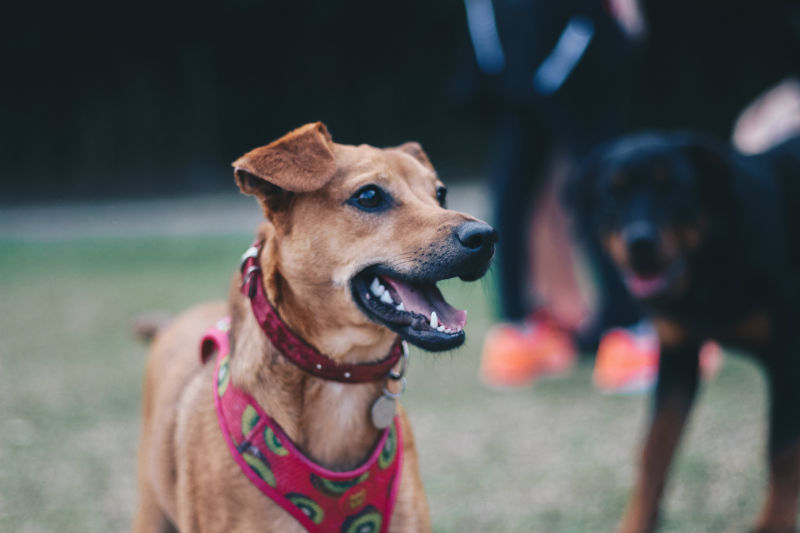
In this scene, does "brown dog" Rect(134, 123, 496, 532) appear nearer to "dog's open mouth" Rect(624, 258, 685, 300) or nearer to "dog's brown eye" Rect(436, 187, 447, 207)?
"dog's brown eye" Rect(436, 187, 447, 207)

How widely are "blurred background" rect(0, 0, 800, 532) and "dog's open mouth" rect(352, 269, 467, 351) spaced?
0.90 meters

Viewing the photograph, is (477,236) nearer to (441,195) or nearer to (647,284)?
(441,195)

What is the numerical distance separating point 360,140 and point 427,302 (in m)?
10.8

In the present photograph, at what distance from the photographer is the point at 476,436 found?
3377 mm

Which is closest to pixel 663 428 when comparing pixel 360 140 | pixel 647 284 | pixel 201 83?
pixel 647 284

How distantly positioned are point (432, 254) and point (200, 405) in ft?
2.26

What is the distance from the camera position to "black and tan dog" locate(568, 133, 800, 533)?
2406 millimetres

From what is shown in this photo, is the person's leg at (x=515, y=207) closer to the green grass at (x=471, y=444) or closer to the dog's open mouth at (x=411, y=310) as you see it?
the green grass at (x=471, y=444)

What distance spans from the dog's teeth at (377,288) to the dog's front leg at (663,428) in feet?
4.25

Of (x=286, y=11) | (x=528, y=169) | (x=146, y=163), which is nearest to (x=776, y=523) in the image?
(x=528, y=169)

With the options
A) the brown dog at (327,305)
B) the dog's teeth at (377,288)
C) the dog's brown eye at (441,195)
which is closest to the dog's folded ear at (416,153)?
the dog's brown eye at (441,195)

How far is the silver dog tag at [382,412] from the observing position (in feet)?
5.83

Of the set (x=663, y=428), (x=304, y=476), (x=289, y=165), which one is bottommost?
(x=663, y=428)

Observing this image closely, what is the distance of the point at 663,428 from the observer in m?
2.56
